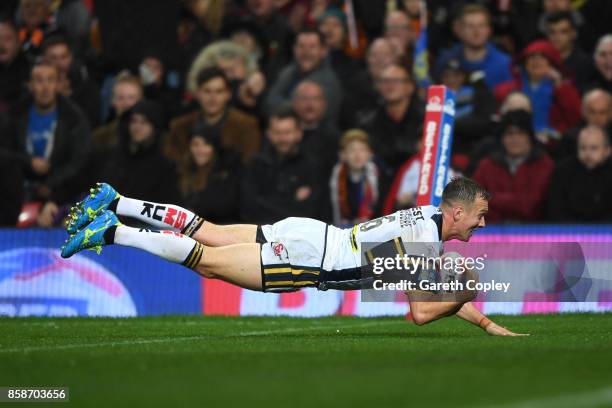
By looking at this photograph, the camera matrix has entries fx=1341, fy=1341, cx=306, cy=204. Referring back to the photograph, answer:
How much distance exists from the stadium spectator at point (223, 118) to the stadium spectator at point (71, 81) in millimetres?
2307

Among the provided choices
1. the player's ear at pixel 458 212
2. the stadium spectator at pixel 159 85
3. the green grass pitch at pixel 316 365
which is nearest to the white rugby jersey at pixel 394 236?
the player's ear at pixel 458 212

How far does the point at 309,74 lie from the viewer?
20656 millimetres

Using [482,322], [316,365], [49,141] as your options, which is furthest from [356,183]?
[316,365]

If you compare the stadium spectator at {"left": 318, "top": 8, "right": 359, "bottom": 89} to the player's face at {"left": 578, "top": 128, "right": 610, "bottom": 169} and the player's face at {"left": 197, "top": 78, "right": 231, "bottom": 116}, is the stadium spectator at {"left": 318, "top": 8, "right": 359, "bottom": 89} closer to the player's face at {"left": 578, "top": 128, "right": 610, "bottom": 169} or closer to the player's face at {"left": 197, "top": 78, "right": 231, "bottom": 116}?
the player's face at {"left": 197, "top": 78, "right": 231, "bottom": 116}

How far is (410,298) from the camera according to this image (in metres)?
12.4

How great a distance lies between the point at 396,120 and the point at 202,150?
2855mm

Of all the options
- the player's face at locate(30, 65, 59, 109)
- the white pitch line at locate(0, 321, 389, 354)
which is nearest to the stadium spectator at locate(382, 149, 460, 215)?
the white pitch line at locate(0, 321, 389, 354)

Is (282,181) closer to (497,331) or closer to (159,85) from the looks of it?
(159,85)

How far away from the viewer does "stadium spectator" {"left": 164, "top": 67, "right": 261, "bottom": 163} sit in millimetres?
19469

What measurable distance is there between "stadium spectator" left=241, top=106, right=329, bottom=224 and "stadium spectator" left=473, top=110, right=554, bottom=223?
2416mm

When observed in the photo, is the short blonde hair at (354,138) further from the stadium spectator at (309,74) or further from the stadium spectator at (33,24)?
the stadium spectator at (33,24)

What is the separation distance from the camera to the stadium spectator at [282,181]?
→ 18.3 m

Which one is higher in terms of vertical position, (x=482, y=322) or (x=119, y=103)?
(x=119, y=103)

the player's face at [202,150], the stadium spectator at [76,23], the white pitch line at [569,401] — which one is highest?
the stadium spectator at [76,23]
